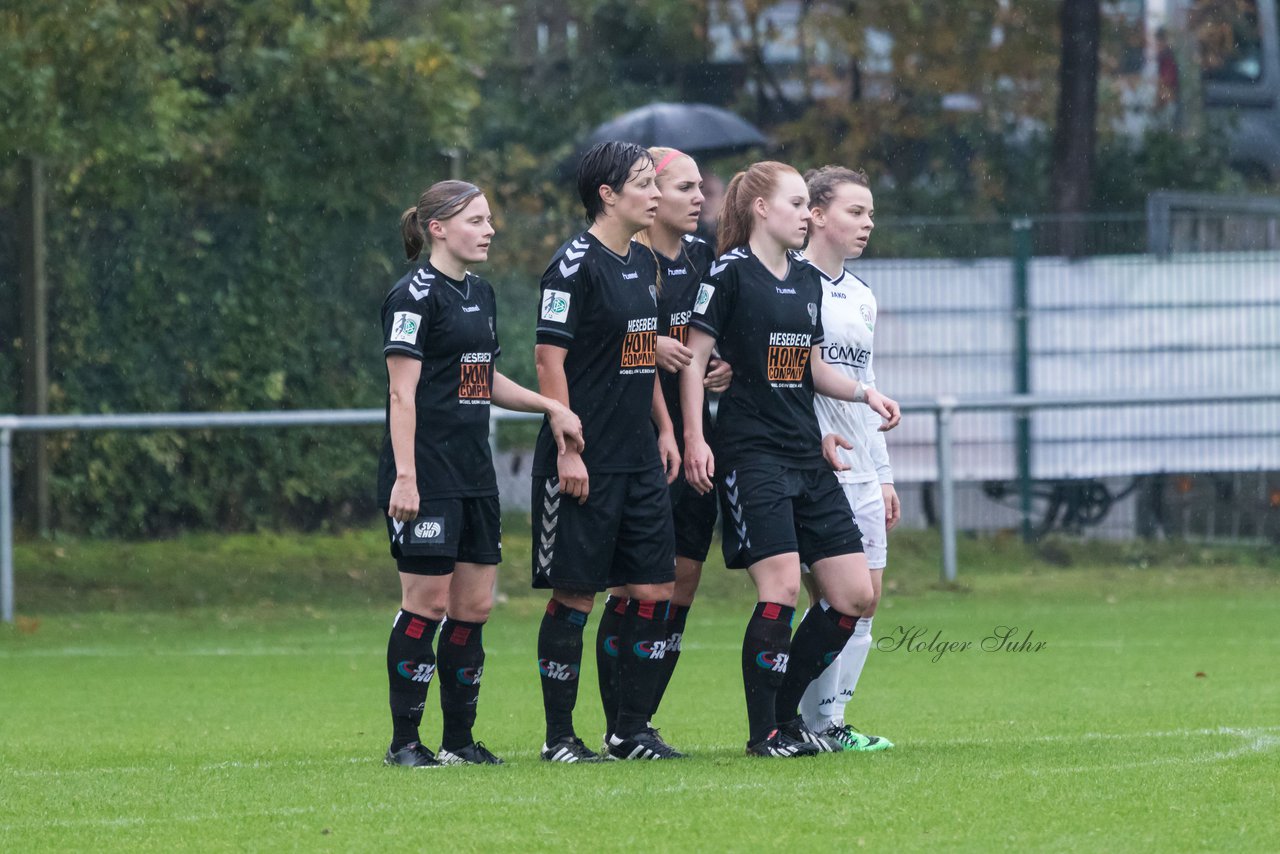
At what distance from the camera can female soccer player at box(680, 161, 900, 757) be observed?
6320 mm

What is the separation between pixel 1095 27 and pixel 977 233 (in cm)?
383

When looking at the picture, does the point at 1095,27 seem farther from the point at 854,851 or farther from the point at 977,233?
the point at 854,851

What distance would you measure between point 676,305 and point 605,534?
2.98 feet

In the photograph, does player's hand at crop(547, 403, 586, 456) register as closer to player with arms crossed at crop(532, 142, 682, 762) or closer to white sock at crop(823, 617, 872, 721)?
player with arms crossed at crop(532, 142, 682, 762)

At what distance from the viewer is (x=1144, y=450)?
48.8ft

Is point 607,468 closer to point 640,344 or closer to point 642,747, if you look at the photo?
point 640,344

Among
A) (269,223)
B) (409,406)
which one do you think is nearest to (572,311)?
(409,406)

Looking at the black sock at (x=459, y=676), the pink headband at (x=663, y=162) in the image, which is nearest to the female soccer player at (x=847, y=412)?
the pink headband at (x=663, y=162)

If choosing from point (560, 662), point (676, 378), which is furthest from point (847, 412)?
point (560, 662)

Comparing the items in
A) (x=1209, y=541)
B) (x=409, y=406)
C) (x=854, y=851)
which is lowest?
(x=1209, y=541)

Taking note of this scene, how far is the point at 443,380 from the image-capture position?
630cm

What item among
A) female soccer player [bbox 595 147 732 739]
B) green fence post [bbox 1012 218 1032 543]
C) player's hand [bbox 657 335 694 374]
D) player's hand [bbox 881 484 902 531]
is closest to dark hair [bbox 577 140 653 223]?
female soccer player [bbox 595 147 732 739]

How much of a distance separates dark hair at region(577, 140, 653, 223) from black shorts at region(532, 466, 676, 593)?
893 mm

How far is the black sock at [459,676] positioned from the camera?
6430 mm
